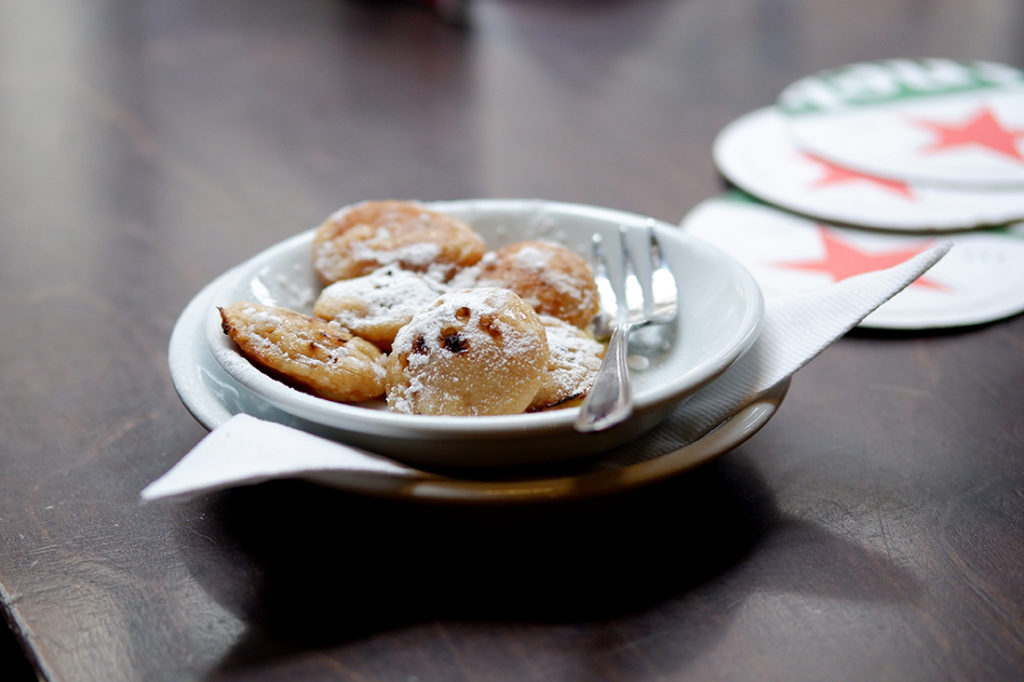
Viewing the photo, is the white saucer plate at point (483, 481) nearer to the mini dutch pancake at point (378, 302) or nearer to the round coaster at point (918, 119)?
the mini dutch pancake at point (378, 302)

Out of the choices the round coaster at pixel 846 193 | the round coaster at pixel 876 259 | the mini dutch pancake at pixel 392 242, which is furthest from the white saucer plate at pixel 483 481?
the round coaster at pixel 846 193

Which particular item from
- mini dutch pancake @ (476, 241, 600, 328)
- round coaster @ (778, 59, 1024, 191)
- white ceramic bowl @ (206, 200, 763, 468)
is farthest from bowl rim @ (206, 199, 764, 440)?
round coaster @ (778, 59, 1024, 191)

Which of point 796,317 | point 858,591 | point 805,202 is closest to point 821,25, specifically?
point 805,202

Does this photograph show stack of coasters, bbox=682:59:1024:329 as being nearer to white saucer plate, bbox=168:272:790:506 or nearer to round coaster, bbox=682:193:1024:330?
round coaster, bbox=682:193:1024:330

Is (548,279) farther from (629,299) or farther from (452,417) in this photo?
(452,417)

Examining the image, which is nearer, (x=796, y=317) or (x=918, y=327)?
(x=796, y=317)

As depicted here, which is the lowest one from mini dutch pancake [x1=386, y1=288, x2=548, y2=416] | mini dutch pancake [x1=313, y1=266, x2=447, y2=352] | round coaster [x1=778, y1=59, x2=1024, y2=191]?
round coaster [x1=778, y1=59, x2=1024, y2=191]

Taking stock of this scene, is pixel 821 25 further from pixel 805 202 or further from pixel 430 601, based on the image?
pixel 430 601
